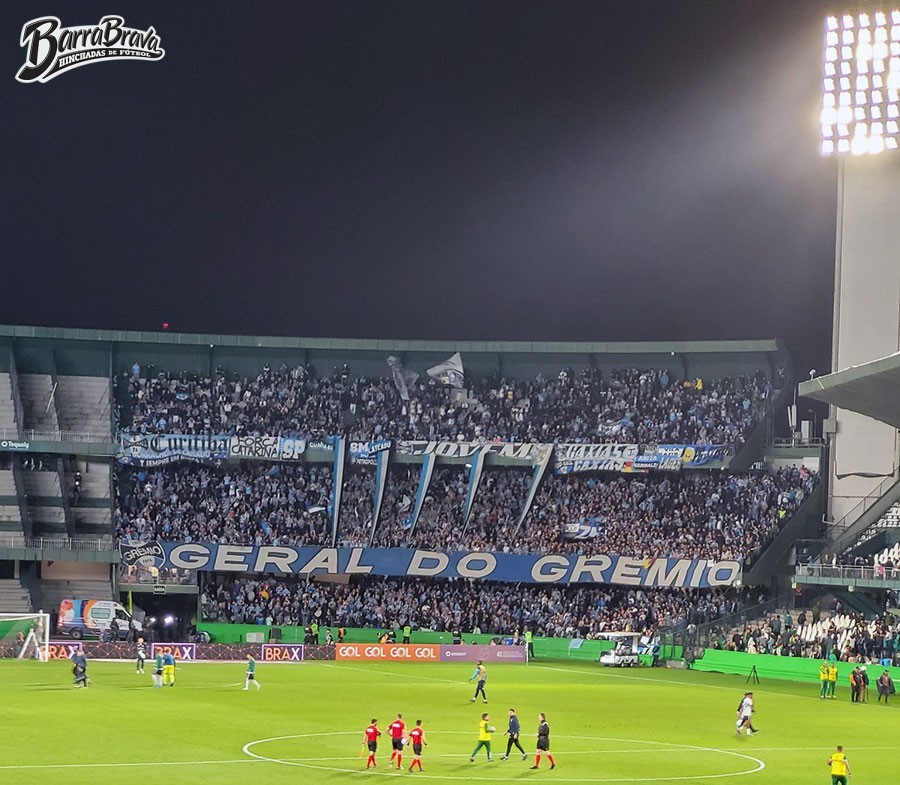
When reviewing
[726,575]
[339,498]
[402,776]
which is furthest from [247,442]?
[402,776]

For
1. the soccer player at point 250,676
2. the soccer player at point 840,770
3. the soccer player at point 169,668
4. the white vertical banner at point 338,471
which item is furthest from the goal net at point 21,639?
the soccer player at point 840,770

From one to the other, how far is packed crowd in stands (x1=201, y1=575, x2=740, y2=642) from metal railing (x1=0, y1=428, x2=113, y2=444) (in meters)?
11.3

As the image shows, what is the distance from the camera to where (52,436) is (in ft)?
265

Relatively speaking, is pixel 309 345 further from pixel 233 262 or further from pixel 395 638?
pixel 395 638

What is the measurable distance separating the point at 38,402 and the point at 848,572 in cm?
4865

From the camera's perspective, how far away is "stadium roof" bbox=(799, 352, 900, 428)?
5538cm

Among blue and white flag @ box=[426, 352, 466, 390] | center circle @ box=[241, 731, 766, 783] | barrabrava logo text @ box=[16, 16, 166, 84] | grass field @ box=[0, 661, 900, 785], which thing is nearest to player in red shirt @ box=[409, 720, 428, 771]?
center circle @ box=[241, 731, 766, 783]

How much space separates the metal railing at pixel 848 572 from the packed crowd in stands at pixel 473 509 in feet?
26.4

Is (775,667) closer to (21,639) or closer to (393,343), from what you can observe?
(393,343)

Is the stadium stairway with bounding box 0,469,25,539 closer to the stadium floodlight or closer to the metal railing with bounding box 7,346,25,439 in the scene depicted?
the metal railing with bounding box 7,346,25,439

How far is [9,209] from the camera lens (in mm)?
85188

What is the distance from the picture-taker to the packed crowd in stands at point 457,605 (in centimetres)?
7750

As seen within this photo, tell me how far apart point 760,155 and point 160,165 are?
35.3 m

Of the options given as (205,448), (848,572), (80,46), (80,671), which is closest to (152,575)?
(205,448)
